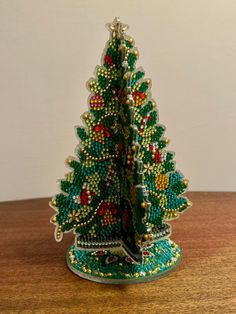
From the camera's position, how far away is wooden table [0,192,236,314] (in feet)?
2.31

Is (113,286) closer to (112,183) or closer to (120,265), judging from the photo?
(120,265)

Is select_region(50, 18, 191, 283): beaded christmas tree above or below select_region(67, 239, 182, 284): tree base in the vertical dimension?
above

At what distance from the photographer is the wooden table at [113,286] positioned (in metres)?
0.70

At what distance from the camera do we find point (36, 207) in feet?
3.82

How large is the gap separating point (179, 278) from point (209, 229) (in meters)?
0.23

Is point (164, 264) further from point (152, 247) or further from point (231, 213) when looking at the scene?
point (231, 213)

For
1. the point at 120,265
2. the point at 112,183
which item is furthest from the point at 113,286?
the point at 112,183

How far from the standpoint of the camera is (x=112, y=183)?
2.57ft

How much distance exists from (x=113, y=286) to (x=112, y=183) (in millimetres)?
159

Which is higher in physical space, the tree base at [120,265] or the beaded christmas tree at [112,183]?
the beaded christmas tree at [112,183]

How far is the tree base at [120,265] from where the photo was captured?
0.77 metres

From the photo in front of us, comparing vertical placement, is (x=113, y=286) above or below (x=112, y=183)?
below

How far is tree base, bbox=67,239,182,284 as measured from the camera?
2.53 feet

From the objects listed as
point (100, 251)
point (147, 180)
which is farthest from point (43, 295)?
point (147, 180)
